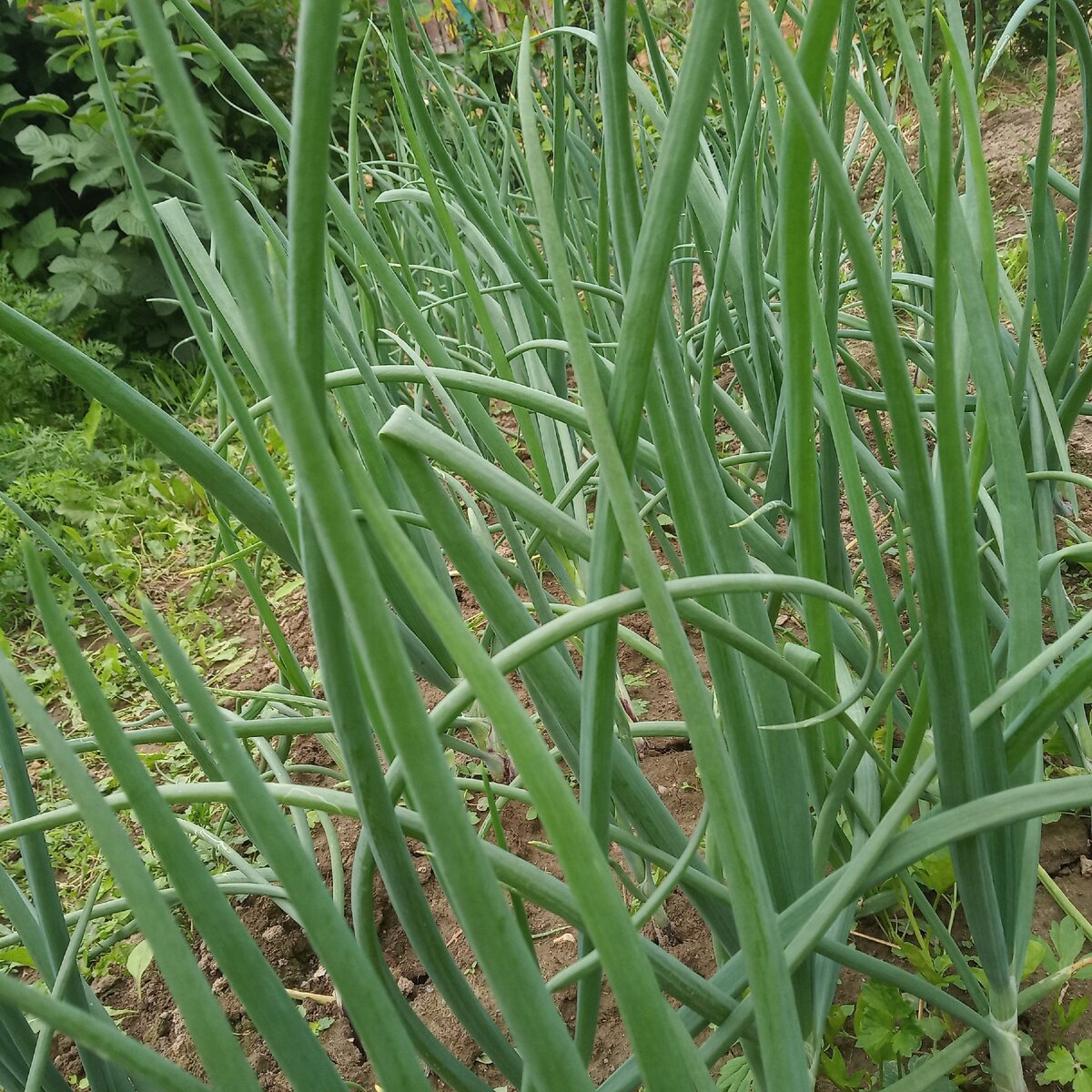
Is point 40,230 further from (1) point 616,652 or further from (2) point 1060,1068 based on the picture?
(2) point 1060,1068

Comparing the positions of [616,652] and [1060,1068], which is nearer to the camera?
[616,652]

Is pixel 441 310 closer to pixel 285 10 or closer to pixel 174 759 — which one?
pixel 174 759

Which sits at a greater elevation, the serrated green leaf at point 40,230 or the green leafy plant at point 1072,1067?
the serrated green leaf at point 40,230

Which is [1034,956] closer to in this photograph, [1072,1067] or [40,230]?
[1072,1067]

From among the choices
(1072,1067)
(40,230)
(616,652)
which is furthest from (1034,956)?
(40,230)

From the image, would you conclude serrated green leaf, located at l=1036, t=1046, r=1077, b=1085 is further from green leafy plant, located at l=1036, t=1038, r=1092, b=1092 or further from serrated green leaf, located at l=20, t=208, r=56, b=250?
serrated green leaf, located at l=20, t=208, r=56, b=250

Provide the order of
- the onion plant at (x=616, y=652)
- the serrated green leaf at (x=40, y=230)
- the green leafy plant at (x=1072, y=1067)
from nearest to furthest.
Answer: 1. the onion plant at (x=616, y=652)
2. the green leafy plant at (x=1072, y=1067)
3. the serrated green leaf at (x=40, y=230)

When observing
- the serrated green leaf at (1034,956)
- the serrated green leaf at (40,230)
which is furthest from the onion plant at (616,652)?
the serrated green leaf at (40,230)

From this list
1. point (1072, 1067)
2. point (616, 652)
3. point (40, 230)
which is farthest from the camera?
point (40, 230)

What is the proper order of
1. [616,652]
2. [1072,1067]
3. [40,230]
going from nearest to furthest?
1. [616,652]
2. [1072,1067]
3. [40,230]

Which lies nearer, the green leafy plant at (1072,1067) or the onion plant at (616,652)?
the onion plant at (616,652)

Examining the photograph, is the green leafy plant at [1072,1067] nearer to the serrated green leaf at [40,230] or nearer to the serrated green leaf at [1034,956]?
the serrated green leaf at [1034,956]

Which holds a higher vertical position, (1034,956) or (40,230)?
(40,230)

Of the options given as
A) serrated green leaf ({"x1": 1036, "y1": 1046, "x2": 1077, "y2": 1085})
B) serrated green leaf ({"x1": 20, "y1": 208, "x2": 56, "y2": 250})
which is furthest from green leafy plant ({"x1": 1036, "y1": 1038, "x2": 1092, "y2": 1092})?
serrated green leaf ({"x1": 20, "y1": 208, "x2": 56, "y2": 250})
